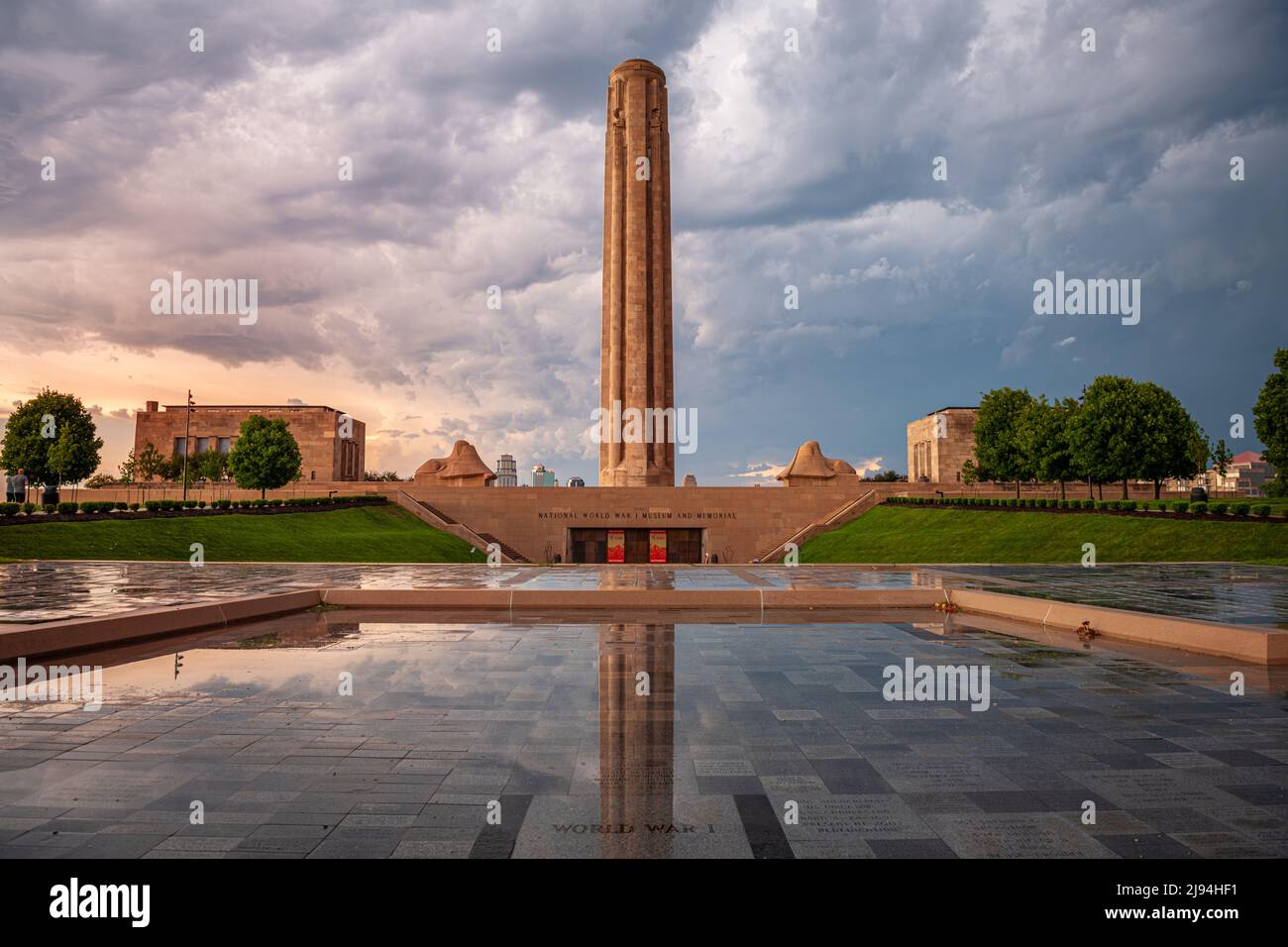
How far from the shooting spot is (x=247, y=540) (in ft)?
112

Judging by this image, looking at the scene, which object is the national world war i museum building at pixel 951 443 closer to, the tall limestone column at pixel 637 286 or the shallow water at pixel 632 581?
the tall limestone column at pixel 637 286

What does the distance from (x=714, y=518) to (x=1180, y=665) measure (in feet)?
134

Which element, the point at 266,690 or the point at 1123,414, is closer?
the point at 266,690

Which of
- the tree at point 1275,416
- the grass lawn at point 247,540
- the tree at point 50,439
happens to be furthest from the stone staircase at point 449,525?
the tree at point 1275,416

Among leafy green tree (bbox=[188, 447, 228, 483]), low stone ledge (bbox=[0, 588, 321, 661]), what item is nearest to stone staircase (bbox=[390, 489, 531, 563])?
Answer: low stone ledge (bbox=[0, 588, 321, 661])

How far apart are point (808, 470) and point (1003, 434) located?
14.6 metres

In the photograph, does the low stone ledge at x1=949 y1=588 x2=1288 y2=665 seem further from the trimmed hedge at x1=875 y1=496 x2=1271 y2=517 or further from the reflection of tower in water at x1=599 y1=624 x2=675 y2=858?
the trimmed hedge at x1=875 y1=496 x2=1271 y2=517

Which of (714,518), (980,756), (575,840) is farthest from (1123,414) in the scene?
(575,840)

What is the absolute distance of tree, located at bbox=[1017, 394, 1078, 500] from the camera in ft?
166

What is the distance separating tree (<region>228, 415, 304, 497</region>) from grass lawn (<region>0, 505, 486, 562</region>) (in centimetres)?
1266

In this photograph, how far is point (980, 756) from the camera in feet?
18.2

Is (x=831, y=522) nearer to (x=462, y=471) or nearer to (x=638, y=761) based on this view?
(x=462, y=471)

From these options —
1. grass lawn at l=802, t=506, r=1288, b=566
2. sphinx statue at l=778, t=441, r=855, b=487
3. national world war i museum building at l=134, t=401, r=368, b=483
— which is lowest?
grass lawn at l=802, t=506, r=1288, b=566
